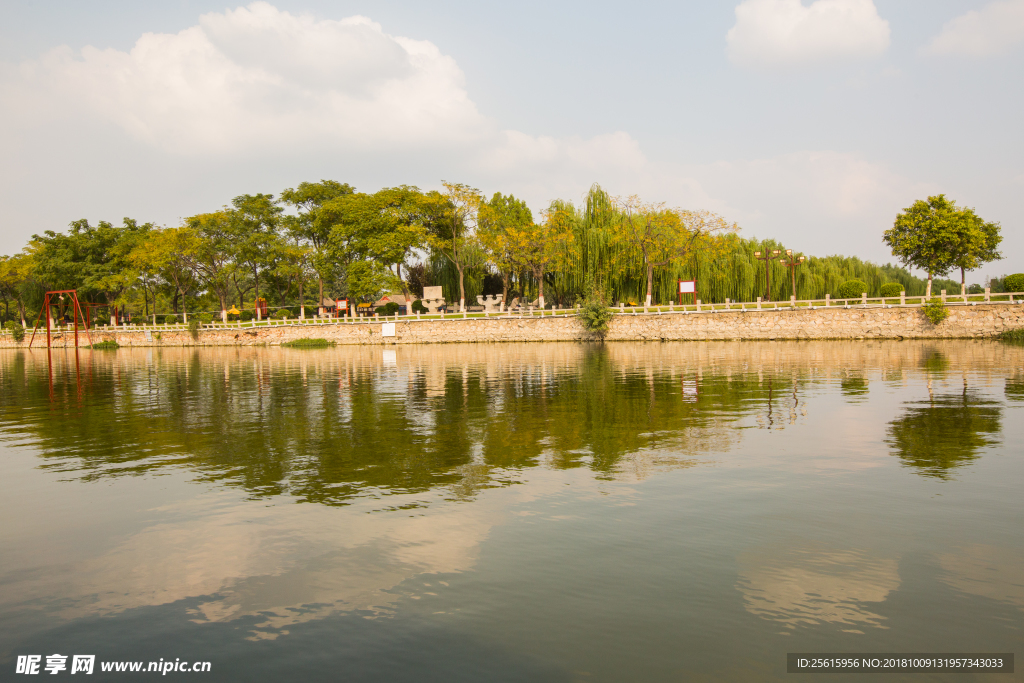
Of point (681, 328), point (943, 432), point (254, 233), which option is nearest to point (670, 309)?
point (681, 328)

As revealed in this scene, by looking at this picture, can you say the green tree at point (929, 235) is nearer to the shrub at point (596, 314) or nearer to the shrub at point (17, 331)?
the shrub at point (596, 314)

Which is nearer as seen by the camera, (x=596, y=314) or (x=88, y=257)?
(x=596, y=314)

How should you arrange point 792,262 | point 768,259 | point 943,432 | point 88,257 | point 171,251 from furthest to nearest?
point 88,257
point 171,251
point 792,262
point 768,259
point 943,432

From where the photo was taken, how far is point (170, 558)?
6.70 m

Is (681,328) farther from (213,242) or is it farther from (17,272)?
(17,272)

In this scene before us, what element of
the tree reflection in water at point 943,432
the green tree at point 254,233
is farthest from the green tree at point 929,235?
the green tree at point 254,233

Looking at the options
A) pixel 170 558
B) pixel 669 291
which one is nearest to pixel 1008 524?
pixel 170 558

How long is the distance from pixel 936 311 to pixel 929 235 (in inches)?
362

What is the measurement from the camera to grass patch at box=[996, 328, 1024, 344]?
122 feet

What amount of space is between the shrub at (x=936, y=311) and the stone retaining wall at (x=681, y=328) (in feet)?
1.31

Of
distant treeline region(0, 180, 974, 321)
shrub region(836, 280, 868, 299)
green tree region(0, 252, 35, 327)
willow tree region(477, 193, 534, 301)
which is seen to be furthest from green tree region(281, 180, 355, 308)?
shrub region(836, 280, 868, 299)

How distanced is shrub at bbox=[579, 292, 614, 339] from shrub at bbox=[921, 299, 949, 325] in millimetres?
20672

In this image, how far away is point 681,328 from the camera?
47781mm

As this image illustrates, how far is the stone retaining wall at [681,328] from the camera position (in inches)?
1575
